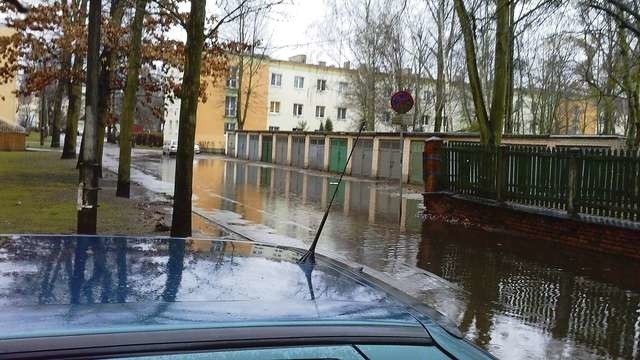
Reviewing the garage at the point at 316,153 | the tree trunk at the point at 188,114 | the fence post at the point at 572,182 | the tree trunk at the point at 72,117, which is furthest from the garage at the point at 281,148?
the tree trunk at the point at 188,114

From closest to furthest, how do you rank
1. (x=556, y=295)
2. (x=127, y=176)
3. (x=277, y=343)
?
(x=277, y=343) < (x=556, y=295) < (x=127, y=176)

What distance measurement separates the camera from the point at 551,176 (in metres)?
13.0

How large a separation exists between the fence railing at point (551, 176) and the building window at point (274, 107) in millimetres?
57447

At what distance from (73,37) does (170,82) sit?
11.0 ft

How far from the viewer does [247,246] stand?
9.02ft

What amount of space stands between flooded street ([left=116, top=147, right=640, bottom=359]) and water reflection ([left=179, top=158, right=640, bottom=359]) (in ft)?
0.04

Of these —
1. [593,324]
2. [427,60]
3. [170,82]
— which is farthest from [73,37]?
[427,60]

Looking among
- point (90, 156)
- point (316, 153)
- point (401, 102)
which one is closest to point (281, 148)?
point (316, 153)

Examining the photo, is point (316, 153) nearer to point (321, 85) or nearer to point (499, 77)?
point (499, 77)

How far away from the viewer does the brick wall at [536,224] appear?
1120 cm

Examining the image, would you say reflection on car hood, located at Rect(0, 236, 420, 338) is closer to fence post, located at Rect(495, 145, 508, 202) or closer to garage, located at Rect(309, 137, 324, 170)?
fence post, located at Rect(495, 145, 508, 202)

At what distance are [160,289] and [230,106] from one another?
70.2m

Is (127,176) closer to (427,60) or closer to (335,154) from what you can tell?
(335,154)

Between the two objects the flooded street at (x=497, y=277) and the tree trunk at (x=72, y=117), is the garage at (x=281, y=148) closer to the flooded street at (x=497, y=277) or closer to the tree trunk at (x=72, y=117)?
the tree trunk at (x=72, y=117)
